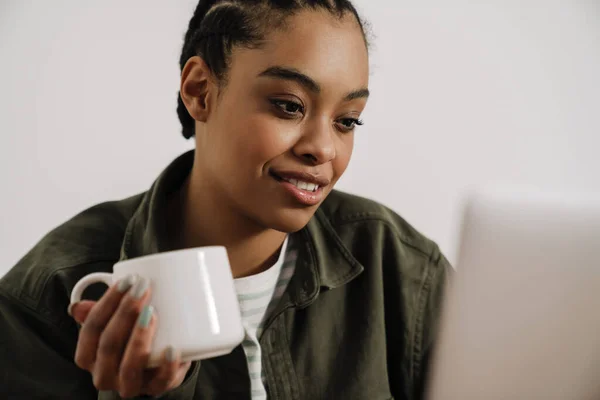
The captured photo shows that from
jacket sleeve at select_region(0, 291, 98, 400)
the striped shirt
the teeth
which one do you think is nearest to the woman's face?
the teeth

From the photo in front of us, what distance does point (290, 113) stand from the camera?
90cm

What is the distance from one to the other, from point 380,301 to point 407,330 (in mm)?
76

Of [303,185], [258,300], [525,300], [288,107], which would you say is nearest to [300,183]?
[303,185]

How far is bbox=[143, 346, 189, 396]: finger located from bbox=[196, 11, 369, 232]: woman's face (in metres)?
0.29

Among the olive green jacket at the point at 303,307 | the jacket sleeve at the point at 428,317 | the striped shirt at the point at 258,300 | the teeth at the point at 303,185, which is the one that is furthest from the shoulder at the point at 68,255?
the jacket sleeve at the point at 428,317

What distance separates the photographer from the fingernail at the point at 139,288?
648 mm

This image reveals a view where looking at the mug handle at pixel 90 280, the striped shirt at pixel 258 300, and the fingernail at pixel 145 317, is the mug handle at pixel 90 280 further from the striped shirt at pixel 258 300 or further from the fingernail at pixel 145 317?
the striped shirt at pixel 258 300

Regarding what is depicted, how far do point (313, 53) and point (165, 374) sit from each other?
1.57ft

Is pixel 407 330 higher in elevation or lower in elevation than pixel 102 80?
lower

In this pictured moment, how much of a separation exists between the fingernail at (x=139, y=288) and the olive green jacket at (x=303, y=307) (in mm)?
227

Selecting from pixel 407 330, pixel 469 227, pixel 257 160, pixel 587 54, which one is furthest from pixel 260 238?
pixel 587 54

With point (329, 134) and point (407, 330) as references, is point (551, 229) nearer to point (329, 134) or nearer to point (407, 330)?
point (329, 134)

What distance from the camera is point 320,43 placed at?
899 millimetres

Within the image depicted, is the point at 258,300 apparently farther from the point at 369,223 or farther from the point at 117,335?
A: the point at 117,335
